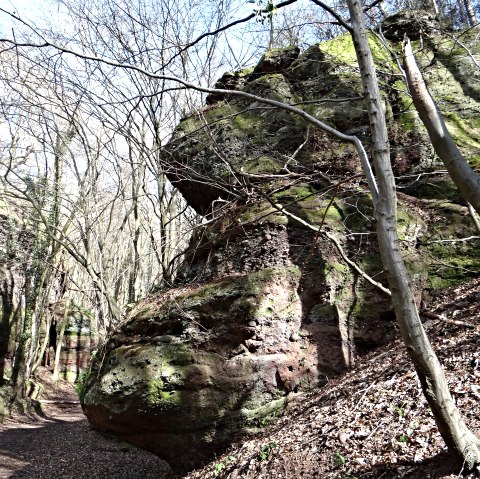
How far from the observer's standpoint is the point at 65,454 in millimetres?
10117

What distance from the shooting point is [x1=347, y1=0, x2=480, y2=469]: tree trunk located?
253cm

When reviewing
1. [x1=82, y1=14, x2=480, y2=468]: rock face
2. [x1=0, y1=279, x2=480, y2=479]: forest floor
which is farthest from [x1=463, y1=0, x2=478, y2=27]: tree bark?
[x1=0, y1=279, x2=480, y2=479]: forest floor

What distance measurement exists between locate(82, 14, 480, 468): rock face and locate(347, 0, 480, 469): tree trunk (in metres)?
1.50

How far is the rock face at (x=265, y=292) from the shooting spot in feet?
17.2

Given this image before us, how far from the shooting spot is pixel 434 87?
8.70 meters

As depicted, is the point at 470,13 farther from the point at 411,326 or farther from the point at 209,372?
the point at 411,326

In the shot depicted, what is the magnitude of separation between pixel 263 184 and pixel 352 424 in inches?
154

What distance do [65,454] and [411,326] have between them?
403 inches

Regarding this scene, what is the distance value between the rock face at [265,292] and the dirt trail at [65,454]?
7.22ft

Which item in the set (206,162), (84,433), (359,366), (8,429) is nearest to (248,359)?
(359,366)

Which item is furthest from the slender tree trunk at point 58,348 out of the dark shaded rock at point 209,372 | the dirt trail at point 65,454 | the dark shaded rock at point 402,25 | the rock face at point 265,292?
the dark shaded rock at point 402,25

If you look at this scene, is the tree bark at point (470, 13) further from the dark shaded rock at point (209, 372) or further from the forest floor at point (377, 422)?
the dark shaded rock at point (209, 372)

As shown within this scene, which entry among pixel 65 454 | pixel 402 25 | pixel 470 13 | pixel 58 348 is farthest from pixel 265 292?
pixel 58 348

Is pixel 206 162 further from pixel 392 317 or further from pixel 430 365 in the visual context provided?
pixel 430 365
